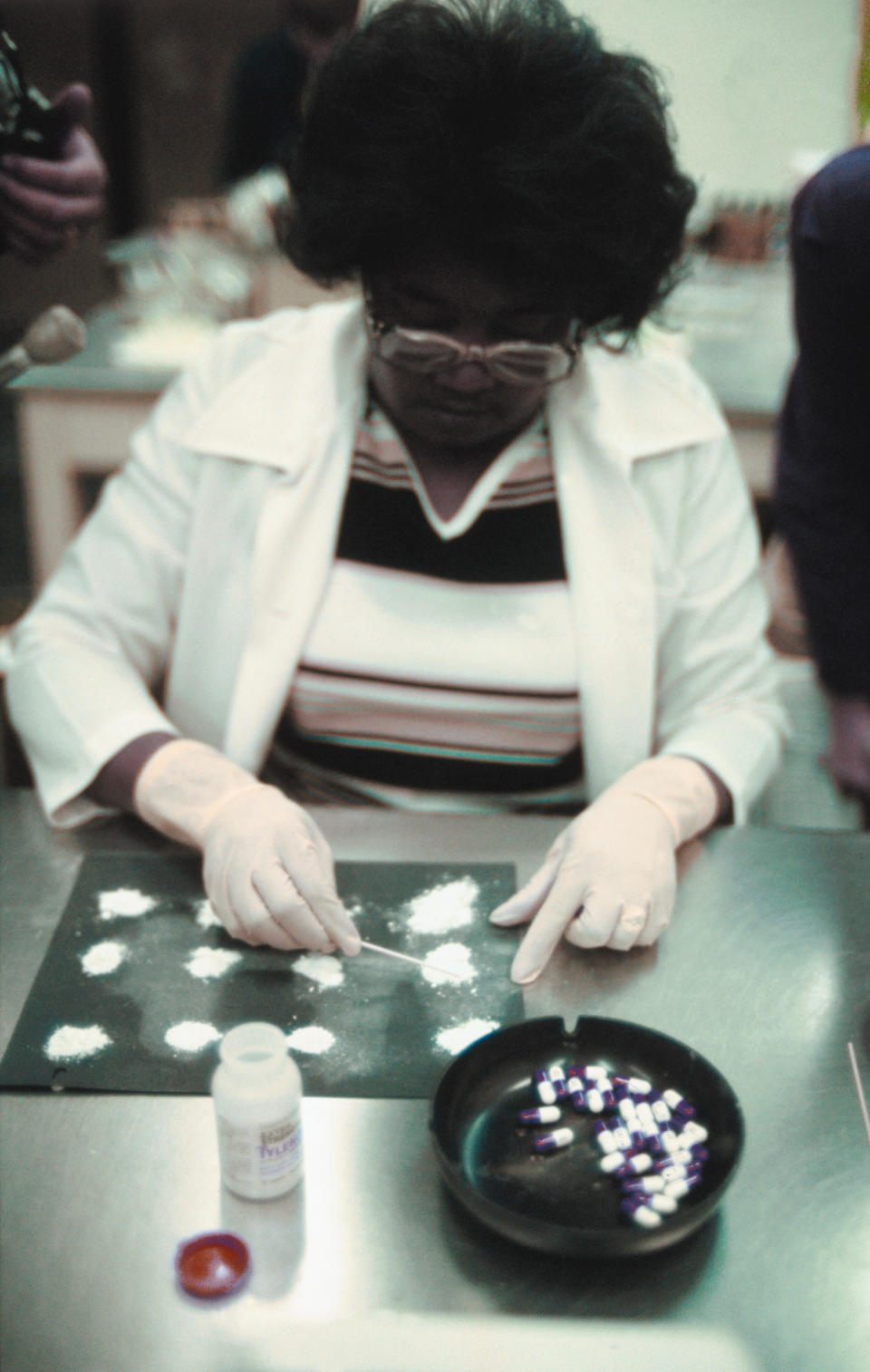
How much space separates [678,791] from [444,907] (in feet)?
0.96

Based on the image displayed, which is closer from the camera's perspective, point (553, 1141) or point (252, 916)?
point (553, 1141)

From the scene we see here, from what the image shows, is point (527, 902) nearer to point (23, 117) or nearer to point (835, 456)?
point (835, 456)

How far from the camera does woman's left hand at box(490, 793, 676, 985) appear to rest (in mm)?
1078

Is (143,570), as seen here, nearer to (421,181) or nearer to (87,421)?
(421,181)

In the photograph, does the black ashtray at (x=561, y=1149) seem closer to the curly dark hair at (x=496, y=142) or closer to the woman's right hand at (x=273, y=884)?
the woman's right hand at (x=273, y=884)

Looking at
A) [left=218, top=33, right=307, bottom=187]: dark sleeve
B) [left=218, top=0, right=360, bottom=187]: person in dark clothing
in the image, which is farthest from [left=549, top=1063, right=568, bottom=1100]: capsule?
[left=218, top=33, right=307, bottom=187]: dark sleeve

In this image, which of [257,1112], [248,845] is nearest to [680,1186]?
[257,1112]

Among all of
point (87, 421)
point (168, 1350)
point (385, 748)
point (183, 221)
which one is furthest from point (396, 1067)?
point (183, 221)

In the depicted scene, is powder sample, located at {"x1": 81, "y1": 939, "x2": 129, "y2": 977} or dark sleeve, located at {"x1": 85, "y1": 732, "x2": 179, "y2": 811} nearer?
powder sample, located at {"x1": 81, "y1": 939, "x2": 129, "y2": 977}

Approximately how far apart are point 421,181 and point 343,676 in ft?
1.83

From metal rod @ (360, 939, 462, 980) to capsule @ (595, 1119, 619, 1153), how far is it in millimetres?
213

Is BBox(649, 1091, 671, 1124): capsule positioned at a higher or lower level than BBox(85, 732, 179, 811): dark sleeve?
higher

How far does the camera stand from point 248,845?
1120 mm

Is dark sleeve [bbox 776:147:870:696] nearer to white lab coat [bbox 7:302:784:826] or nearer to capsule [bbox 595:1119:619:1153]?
white lab coat [bbox 7:302:784:826]
